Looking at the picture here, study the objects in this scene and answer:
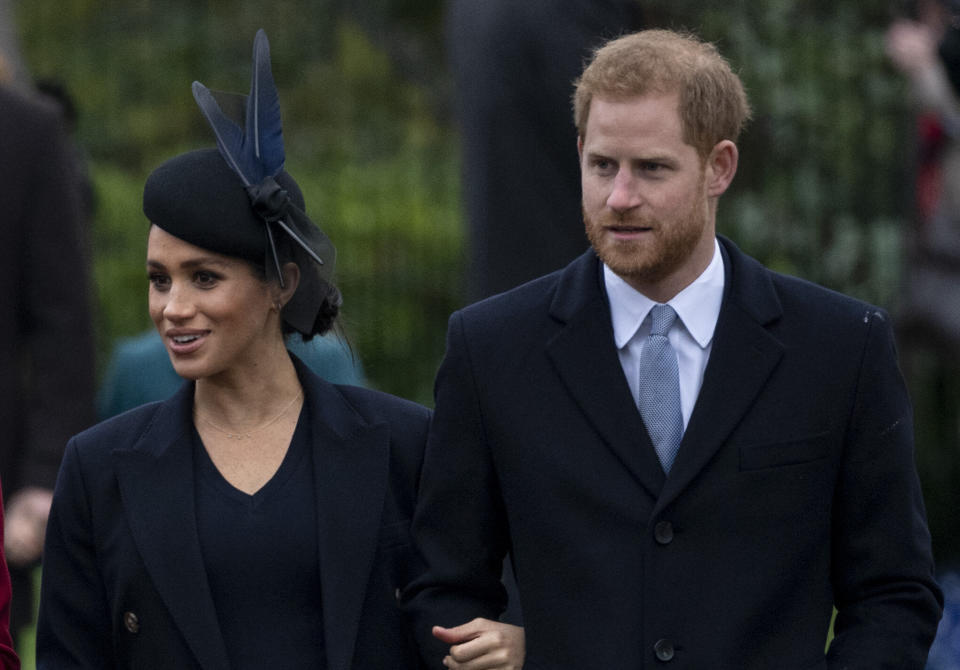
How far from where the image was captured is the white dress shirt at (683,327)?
357 centimetres

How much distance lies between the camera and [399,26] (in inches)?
428

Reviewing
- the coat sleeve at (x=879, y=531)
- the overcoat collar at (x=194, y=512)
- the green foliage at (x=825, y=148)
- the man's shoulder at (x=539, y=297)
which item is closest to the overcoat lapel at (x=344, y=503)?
the overcoat collar at (x=194, y=512)

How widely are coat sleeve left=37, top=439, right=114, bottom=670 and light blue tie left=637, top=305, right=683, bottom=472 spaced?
1024 millimetres

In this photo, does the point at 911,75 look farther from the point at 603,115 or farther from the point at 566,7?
the point at 603,115

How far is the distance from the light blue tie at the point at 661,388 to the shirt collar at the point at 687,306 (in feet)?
0.09

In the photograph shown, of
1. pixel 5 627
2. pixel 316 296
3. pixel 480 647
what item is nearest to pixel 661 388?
pixel 480 647

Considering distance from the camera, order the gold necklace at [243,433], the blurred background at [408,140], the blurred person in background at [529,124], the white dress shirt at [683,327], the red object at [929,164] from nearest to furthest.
→ the white dress shirt at [683,327], the gold necklace at [243,433], the blurred person in background at [529,124], the red object at [929,164], the blurred background at [408,140]

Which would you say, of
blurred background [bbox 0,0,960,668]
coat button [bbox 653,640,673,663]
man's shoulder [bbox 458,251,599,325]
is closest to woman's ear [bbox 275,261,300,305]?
man's shoulder [bbox 458,251,599,325]

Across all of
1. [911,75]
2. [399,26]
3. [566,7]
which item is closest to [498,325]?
[566,7]

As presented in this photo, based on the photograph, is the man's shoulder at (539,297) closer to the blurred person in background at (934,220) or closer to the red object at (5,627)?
the red object at (5,627)

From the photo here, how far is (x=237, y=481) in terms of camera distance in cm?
374

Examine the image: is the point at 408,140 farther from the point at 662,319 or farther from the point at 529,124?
the point at 662,319

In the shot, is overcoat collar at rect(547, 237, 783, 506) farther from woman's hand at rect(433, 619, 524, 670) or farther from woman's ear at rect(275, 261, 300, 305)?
woman's ear at rect(275, 261, 300, 305)

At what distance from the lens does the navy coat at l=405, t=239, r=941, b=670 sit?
11.4 ft
